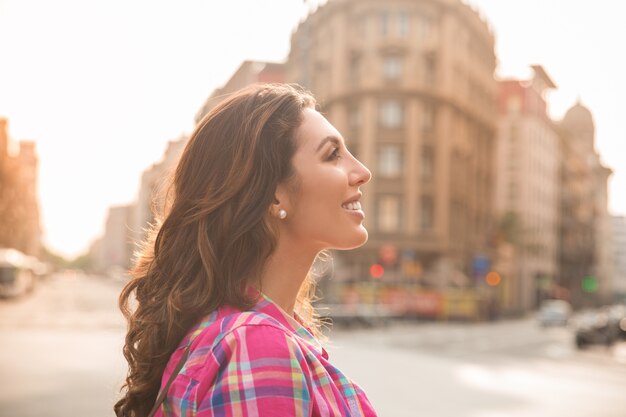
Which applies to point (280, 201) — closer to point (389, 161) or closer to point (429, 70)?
point (389, 161)

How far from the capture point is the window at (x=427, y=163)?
50219 mm

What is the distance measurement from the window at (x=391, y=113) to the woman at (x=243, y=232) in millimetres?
48542

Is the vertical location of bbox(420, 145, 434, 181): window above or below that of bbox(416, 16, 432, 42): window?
below

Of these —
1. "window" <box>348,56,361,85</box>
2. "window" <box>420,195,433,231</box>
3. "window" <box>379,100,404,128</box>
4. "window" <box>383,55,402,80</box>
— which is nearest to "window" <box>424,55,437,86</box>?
"window" <box>383,55,402,80</box>

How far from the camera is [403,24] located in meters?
49.5

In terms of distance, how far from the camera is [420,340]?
27219 millimetres

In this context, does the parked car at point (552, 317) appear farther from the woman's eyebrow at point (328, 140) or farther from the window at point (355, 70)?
the woman's eyebrow at point (328, 140)

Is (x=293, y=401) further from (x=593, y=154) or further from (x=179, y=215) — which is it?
(x=593, y=154)

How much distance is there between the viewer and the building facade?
48938 mm

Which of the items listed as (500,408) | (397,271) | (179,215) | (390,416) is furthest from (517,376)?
(397,271)

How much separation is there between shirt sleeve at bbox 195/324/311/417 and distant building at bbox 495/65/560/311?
2713 inches

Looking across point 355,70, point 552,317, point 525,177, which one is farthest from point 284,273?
point 525,177

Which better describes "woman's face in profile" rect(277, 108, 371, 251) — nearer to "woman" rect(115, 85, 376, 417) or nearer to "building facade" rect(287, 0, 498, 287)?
"woman" rect(115, 85, 376, 417)

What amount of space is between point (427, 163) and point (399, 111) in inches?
151
